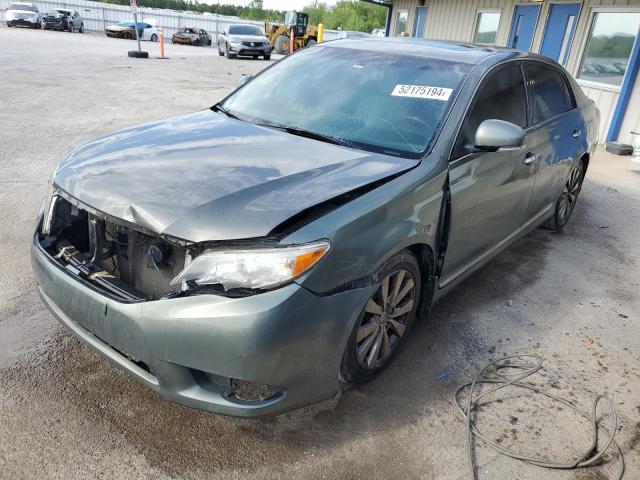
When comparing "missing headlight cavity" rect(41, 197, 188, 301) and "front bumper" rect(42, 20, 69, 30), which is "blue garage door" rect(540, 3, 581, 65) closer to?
"missing headlight cavity" rect(41, 197, 188, 301)

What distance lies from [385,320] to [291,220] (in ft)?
2.80

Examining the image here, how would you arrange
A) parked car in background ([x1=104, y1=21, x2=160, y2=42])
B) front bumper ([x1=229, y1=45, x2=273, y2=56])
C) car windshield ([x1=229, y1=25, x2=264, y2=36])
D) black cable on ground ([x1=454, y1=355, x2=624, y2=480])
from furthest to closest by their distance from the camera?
parked car in background ([x1=104, y1=21, x2=160, y2=42])
car windshield ([x1=229, y1=25, x2=264, y2=36])
front bumper ([x1=229, y1=45, x2=273, y2=56])
black cable on ground ([x1=454, y1=355, x2=624, y2=480])

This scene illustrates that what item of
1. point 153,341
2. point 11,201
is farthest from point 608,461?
point 11,201

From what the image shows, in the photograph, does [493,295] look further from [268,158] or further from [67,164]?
[67,164]

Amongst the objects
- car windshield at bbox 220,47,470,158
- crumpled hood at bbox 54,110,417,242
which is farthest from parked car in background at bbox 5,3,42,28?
crumpled hood at bbox 54,110,417,242

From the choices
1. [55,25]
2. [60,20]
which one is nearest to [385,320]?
[60,20]

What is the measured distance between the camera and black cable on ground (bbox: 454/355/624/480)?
2.33 metres

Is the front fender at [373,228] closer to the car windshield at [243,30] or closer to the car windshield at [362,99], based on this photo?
the car windshield at [362,99]

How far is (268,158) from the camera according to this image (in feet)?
8.45

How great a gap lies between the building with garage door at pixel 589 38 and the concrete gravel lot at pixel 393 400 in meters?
5.38

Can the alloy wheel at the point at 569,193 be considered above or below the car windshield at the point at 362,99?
below

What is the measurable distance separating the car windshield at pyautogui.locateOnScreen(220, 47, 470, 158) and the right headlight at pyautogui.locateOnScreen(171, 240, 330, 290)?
105cm

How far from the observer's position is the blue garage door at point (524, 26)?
10906 mm

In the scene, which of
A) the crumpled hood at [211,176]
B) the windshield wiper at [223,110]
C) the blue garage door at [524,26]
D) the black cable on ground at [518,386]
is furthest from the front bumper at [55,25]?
the black cable on ground at [518,386]
